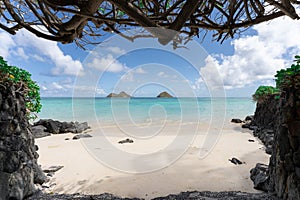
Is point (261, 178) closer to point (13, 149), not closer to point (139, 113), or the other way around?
point (13, 149)

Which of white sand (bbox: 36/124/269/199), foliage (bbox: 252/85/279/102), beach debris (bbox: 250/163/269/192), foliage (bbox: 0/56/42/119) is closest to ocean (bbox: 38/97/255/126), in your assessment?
foliage (bbox: 252/85/279/102)

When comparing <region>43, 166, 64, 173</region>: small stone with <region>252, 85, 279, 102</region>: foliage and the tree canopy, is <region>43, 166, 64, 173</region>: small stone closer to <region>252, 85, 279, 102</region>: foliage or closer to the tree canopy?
the tree canopy

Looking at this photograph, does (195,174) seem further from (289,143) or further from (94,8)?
(94,8)

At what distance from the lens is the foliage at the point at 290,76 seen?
7.34 ft

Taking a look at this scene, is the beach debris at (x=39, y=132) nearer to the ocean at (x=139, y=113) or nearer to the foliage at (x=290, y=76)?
the ocean at (x=139, y=113)

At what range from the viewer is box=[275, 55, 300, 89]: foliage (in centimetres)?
224

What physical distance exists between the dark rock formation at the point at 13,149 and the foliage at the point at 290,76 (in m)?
3.56

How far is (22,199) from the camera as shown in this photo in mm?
2580

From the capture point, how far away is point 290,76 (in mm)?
2314

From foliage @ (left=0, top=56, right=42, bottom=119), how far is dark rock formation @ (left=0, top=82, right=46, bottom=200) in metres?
0.12

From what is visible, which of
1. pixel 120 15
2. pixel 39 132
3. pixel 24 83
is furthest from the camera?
pixel 39 132

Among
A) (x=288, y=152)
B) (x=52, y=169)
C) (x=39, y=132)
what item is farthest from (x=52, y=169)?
(x=39, y=132)

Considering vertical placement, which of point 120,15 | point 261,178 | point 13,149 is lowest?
point 261,178

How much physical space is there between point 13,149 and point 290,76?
3.59 metres
